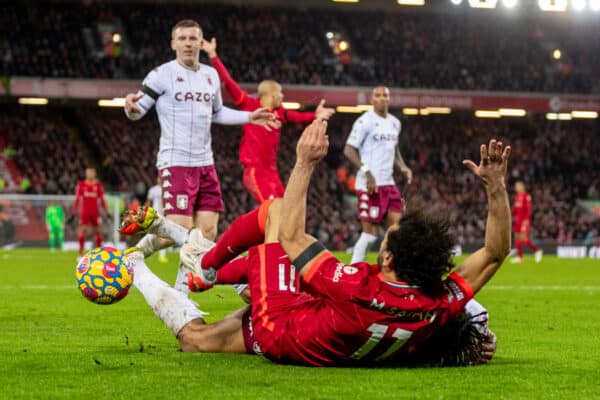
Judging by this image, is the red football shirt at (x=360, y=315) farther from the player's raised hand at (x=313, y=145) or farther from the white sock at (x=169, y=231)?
the white sock at (x=169, y=231)

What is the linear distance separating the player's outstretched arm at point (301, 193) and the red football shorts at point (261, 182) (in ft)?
22.2

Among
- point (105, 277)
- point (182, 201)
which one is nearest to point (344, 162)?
point (182, 201)

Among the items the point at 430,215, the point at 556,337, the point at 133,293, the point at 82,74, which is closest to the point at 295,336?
the point at 430,215

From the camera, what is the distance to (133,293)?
1002 centimetres

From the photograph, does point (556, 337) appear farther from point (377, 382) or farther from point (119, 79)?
point (119, 79)

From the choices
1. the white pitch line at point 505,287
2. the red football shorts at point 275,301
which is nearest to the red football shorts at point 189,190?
the red football shorts at point 275,301

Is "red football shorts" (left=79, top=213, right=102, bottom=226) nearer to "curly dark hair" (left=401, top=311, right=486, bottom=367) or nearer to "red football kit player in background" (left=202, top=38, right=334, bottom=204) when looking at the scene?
"red football kit player in background" (left=202, top=38, right=334, bottom=204)

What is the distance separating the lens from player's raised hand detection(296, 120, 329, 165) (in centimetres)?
401

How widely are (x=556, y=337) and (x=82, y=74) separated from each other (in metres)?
28.1

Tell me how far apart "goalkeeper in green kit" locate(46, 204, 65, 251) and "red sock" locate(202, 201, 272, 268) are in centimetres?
2276

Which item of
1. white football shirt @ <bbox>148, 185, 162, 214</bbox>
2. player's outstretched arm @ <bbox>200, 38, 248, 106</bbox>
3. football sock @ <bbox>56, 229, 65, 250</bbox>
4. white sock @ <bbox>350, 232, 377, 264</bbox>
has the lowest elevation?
football sock @ <bbox>56, 229, 65, 250</bbox>

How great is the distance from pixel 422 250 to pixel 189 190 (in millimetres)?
3898

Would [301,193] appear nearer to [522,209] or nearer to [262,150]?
[262,150]

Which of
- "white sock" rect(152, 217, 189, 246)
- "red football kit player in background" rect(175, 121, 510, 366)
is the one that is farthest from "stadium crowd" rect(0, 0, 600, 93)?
"red football kit player in background" rect(175, 121, 510, 366)
